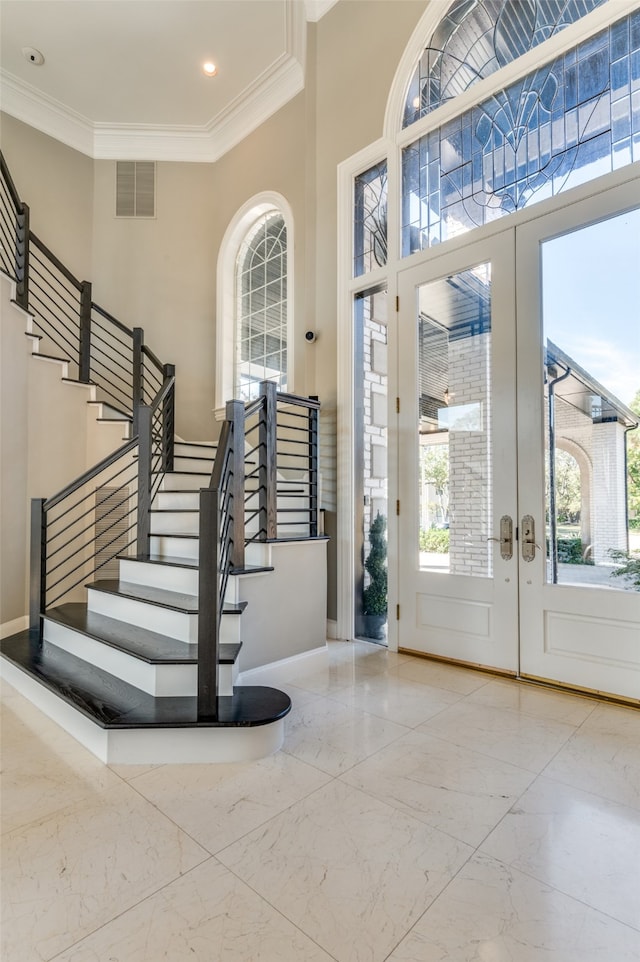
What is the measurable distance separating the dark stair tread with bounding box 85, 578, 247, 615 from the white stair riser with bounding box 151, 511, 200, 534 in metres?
0.51

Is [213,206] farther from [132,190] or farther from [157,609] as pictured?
[157,609]

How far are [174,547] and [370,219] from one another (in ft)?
10.2

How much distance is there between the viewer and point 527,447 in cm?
300

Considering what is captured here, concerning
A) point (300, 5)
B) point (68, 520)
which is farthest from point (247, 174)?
point (68, 520)

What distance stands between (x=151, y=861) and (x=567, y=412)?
292 centimetres

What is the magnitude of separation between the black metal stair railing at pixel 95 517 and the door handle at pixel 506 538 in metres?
2.43

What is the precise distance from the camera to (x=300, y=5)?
4.30 m

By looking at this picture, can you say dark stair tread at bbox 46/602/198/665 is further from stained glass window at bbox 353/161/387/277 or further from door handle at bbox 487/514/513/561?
stained glass window at bbox 353/161/387/277

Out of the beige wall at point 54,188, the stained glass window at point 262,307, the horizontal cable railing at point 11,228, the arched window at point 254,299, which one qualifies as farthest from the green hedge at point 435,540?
the beige wall at point 54,188

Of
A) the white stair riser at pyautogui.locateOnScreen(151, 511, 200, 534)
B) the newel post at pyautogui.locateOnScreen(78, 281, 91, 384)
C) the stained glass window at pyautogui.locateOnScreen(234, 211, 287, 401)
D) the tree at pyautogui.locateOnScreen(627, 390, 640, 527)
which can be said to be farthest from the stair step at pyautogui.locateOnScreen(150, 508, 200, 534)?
the tree at pyautogui.locateOnScreen(627, 390, 640, 527)

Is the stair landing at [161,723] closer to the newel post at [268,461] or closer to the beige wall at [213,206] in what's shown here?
the newel post at [268,461]

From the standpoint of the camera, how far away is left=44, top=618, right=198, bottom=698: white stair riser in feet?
7.63

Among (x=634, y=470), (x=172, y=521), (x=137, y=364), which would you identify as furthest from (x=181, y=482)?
(x=634, y=470)

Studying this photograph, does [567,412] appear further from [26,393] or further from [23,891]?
[26,393]
